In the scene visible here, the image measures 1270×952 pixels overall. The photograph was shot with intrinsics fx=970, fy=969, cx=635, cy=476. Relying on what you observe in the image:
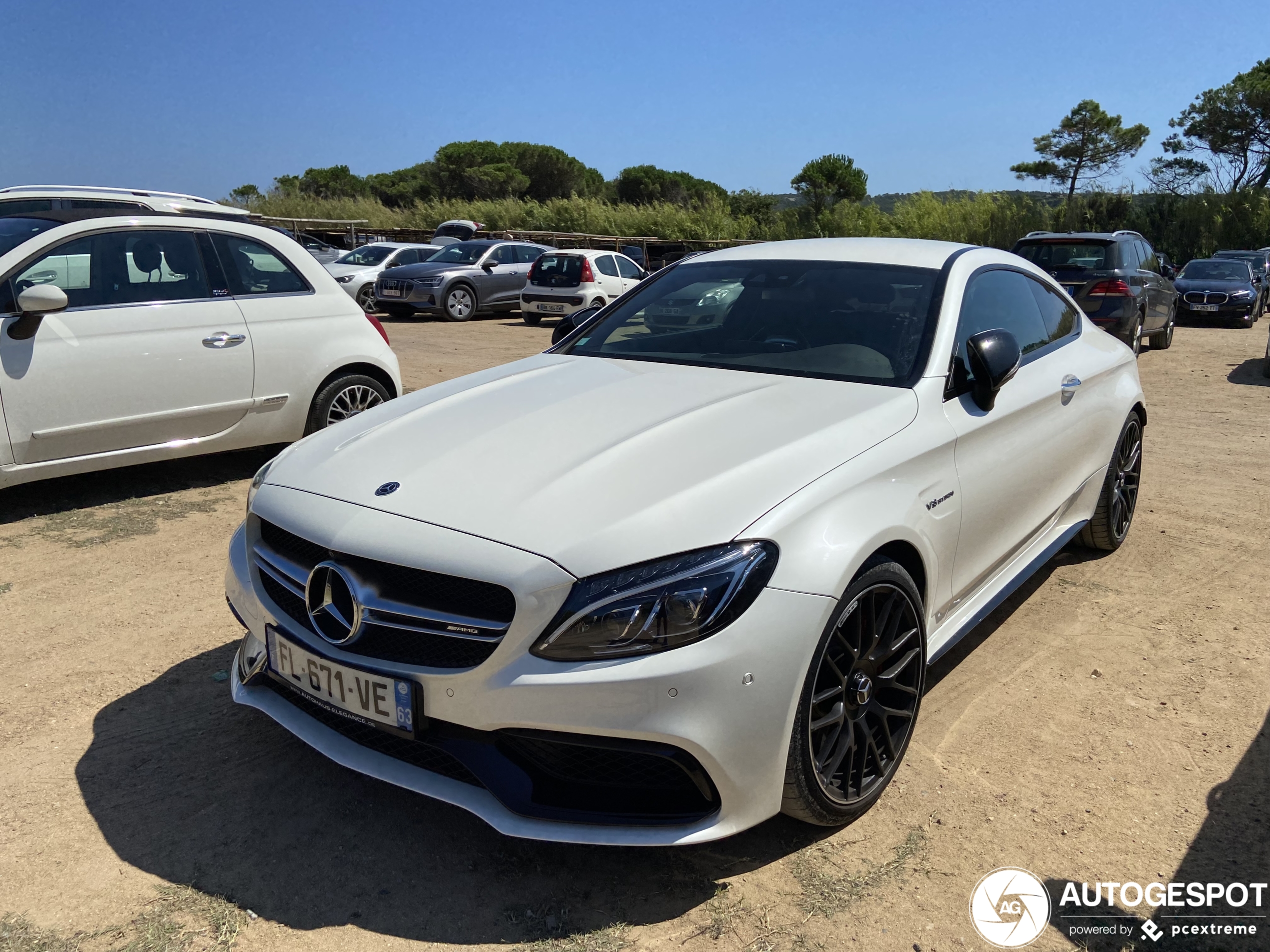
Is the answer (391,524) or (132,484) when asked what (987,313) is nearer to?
(391,524)

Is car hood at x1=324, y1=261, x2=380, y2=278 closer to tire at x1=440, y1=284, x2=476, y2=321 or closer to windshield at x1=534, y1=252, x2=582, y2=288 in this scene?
tire at x1=440, y1=284, x2=476, y2=321

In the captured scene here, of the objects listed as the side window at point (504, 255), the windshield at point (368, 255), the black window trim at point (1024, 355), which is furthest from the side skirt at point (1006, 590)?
the windshield at point (368, 255)

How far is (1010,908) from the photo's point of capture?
7.95 ft

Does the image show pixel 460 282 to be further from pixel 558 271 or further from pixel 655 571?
pixel 655 571

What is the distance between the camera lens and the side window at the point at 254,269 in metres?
5.93

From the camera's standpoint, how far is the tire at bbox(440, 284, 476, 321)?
18.5m

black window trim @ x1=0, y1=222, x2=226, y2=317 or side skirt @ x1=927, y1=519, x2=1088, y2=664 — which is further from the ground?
black window trim @ x1=0, y1=222, x2=226, y2=317

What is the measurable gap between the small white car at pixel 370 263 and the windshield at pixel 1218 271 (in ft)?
50.9

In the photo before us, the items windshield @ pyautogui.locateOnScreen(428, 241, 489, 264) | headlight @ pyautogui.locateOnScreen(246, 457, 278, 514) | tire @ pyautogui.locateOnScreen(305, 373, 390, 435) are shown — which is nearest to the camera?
headlight @ pyautogui.locateOnScreen(246, 457, 278, 514)

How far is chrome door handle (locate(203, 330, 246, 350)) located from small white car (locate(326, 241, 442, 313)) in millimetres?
13026

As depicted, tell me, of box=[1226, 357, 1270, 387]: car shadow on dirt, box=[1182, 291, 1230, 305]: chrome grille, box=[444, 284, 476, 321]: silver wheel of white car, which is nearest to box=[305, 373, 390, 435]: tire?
box=[1226, 357, 1270, 387]: car shadow on dirt

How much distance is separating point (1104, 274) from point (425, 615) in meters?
11.8

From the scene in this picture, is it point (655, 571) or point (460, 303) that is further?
point (460, 303)

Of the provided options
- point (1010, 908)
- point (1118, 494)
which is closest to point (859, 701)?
point (1010, 908)
